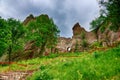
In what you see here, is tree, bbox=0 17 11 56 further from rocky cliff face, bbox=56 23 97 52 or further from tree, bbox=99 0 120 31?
rocky cliff face, bbox=56 23 97 52

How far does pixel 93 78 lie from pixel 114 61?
2618 millimetres

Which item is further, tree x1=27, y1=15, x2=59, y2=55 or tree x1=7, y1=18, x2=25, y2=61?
tree x1=27, y1=15, x2=59, y2=55

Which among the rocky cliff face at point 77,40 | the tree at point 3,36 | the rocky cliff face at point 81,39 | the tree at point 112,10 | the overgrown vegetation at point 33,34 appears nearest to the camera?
the tree at point 112,10

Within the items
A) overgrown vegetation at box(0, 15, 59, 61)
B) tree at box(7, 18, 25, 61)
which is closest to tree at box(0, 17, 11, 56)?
overgrown vegetation at box(0, 15, 59, 61)

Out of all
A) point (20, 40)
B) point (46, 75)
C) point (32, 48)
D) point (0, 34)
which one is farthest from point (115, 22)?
point (32, 48)

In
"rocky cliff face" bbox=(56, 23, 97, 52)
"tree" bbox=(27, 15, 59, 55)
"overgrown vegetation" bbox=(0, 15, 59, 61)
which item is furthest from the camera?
"rocky cliff face" bbox=(56, 23, 97, 52)

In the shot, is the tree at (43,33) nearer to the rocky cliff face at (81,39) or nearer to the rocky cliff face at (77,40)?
the rocky cliff face at (81,39)

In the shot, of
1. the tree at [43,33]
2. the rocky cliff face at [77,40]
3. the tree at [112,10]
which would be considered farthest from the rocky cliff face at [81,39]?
the tree at [112,10]

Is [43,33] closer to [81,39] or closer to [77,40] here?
[77,40]

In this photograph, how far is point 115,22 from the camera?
40.4m

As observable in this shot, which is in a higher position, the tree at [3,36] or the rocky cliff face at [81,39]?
the rocky cliff face at [81,39]

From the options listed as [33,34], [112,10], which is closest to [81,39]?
[33,34]

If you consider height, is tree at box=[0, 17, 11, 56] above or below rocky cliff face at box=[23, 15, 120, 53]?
below

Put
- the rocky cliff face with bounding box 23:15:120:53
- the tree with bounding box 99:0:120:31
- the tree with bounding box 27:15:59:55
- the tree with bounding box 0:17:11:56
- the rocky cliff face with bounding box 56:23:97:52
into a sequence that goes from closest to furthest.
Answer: the tree with bounding box 99:0:120:31, the tree with bounding box 0:17:11:56, the tree with bounding box 27:15:59:55, the rocky cliff face with bounding box 23:15:120:53, the rocky cliff face with bounding box 56:23:97:52
